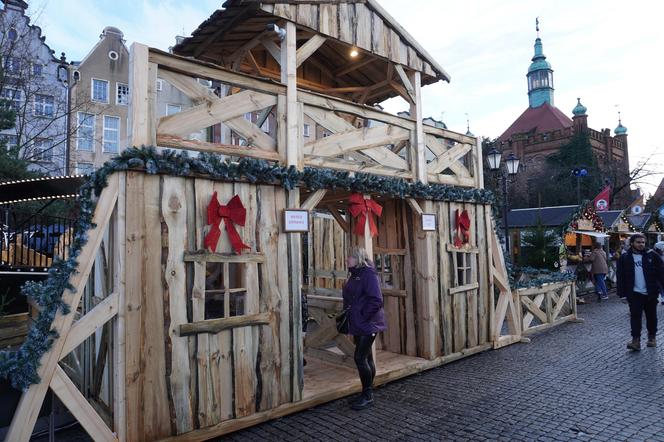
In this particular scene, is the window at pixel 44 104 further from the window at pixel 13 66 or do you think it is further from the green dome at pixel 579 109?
the green dome at pixel 579 109

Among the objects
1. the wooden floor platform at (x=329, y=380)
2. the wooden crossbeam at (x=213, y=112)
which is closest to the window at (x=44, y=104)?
the wooden crossbeam at (x=213, y=112)

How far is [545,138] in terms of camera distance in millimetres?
45062

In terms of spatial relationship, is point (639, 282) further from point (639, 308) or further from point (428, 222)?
point (428, 222)

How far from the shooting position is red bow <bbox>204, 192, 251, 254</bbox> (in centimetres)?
438

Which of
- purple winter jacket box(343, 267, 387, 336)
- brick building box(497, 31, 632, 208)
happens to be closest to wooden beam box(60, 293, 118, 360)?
purple winter jacket box(343, 267, 387, 336)

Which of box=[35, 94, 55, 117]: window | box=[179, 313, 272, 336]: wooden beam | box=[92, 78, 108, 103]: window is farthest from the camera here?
box=[92, 78, 108, 103]: window

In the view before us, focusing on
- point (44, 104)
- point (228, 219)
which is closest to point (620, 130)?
point (44, 104)

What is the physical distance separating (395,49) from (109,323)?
5209 millimetres

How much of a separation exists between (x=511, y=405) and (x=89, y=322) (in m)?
4.41

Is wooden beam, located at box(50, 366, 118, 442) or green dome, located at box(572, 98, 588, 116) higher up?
green dome, located at box(572, 98, 588, 116)

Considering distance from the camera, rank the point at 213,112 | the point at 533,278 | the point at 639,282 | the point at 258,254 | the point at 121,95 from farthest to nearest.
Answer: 1. the point at 121,95
2. the point at 533,278
3. the point at 639,282
4. the point at 258,254
5. the point at 213,112

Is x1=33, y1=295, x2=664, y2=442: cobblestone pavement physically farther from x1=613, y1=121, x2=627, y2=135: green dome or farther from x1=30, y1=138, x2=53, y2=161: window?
x1=613, y1=121, x2=627, y2=135: green dome

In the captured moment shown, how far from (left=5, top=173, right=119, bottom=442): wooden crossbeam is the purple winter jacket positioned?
267 centimetres

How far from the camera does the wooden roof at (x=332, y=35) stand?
5.39 meters
